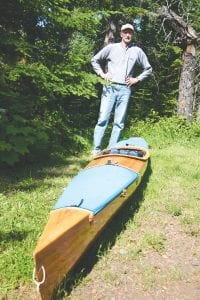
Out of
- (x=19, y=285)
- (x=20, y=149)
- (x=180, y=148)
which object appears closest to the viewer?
(x=19, y=285)

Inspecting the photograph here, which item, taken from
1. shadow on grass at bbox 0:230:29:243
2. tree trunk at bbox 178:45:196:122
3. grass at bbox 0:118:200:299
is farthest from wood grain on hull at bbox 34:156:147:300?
tree trunk at bbox 178:45:196:122

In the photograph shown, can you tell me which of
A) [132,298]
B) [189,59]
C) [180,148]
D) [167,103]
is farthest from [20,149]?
[167,103]

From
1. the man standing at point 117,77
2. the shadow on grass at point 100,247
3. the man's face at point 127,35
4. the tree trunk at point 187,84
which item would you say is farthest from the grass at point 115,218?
the tree trunk at point 187,84

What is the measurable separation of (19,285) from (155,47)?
16622 millimetres

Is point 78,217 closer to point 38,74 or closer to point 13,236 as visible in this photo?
point 13,236

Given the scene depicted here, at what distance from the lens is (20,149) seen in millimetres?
6309

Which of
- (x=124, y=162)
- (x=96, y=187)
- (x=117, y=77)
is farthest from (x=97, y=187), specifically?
(x=117, y=77)

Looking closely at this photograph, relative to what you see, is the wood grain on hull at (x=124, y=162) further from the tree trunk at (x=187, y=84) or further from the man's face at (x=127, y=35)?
the tree trunk at (x=187, y=84)

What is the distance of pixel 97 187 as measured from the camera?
4809 mm

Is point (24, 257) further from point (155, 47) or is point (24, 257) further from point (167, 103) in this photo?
point (155, 47)

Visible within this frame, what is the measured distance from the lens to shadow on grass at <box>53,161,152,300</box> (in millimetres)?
3643

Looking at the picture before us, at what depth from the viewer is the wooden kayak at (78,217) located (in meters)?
3.29

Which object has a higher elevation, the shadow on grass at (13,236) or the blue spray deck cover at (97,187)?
the blue spray deck cover at (97,187)

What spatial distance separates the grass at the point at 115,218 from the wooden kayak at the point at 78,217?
11.6 inches
